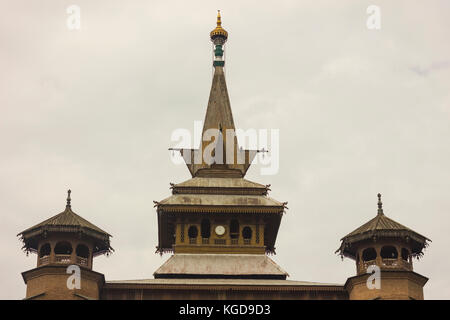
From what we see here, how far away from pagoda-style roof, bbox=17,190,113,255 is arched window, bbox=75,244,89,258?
29.3 inches

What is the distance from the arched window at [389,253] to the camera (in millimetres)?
59144

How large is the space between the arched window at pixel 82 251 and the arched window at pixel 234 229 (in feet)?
35.2

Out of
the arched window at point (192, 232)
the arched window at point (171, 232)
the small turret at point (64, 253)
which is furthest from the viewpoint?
the arched window at point (171, 232)

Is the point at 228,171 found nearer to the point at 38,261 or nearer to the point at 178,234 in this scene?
the point at 178,234

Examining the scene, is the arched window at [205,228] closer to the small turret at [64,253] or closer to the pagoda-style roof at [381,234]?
the small turret at [64,253]

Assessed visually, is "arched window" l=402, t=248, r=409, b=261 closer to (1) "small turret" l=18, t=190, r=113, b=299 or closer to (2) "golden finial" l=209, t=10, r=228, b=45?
(1) "small turret" l=18, t=190, r=113, b=299

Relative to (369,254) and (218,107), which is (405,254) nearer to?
(369,254)

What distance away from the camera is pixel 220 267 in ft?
202

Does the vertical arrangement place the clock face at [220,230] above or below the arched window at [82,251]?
above

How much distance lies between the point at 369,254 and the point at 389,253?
74.3 inches

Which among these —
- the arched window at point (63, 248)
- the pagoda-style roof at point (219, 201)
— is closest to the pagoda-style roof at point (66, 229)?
the arched window at point (63, 248)

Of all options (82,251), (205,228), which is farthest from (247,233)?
(82,251)

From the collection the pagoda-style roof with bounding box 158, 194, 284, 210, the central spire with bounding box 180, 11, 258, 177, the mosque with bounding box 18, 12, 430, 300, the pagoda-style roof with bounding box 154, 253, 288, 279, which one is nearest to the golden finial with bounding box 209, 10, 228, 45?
the central spire with bounding box 180, 11, 258, 177
